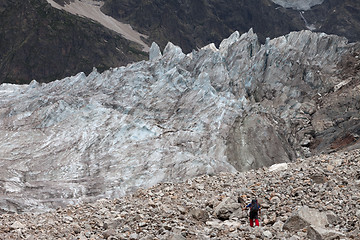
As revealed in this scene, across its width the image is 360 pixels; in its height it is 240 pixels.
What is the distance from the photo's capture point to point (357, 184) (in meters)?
20.4

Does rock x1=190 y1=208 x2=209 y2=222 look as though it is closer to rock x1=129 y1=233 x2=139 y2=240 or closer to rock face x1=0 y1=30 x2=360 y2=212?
rock x1=129 y1=233 x2=139 y2=240

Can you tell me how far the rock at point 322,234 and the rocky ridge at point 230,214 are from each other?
0.13 ft

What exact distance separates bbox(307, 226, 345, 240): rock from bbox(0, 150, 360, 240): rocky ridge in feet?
0.13

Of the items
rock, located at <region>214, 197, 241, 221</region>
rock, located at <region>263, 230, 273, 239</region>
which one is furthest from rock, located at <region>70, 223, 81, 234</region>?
rock, located at <region>263, 230, 273, 239</region>

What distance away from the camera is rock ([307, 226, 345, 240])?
15.3 m

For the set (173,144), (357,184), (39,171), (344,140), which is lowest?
(39,171)

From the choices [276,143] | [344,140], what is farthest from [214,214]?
[344,140]

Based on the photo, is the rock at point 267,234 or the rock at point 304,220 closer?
the rock at point 267,234

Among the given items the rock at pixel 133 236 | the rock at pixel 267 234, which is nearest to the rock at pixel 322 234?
the rock at pixel 267 234

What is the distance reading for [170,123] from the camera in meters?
51.3

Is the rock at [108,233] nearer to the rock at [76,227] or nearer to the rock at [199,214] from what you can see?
the rock at [76,227]

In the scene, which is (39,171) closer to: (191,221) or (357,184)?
(191,221)

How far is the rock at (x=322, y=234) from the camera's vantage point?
15.3 metres

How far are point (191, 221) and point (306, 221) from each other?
5562 millimetres
